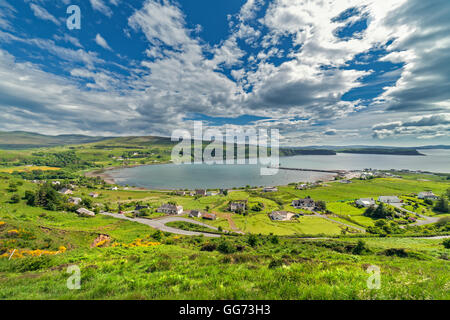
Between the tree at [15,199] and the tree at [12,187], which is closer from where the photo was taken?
the tree at [15,199]

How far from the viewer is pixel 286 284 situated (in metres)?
4.36

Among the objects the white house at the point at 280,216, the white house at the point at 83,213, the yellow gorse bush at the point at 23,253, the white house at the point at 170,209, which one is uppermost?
the yellow gorse bush at the point at 23,253

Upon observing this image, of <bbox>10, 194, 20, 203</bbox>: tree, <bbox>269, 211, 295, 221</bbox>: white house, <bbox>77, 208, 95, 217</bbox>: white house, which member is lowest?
<bbox>269, 211, 295, 221</bbox>: white house

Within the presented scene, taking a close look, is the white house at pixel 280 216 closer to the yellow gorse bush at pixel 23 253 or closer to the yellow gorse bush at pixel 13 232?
the yellow gorse bush at pixel 23 253

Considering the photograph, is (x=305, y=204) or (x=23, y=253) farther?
(x=305, y=204)

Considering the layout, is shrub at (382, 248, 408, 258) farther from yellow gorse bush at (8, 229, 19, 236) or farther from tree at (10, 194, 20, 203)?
tree at (10, 194, 20, 203)

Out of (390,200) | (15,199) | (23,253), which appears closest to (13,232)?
(23,253)

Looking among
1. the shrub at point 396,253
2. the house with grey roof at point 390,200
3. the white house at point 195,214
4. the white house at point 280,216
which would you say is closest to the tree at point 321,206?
the white house at point 280,216

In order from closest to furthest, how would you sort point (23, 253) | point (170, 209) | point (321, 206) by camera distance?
point (23, 253) < point (170, 209) < point (321, 206)

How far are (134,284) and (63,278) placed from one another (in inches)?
168

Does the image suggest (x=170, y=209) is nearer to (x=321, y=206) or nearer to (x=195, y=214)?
(x=195, y=214)

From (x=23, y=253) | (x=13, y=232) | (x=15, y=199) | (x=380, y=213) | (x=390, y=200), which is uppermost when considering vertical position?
(x=13, y=232)

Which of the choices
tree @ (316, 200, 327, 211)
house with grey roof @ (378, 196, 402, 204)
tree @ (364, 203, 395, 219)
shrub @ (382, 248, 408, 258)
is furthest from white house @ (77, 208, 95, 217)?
house with grey roof @ (378, 196, 402, 204)
